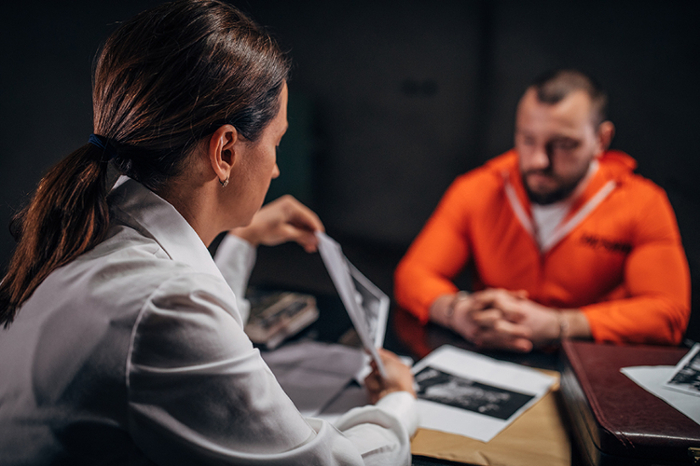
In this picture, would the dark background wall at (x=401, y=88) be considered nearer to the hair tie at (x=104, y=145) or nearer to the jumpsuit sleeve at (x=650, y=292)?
the jumpsuit sleeve at (x=650, y=292)

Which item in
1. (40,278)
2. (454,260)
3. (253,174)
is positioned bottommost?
(454,260)

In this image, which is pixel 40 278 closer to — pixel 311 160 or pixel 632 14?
pixel 311 160

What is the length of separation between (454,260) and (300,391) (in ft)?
3.59

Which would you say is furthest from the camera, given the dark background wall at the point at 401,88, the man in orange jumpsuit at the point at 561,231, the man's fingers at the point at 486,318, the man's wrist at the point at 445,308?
the dark background wall at the point at 401,88

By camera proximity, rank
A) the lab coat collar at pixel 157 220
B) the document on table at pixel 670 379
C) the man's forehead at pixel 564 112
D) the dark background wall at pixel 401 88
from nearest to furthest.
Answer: the lab coat collar at pixel 157 220
the document on table at pixel 670 379
the man's forehead at pixel 564 112
the dark background wall at pixel 401 88

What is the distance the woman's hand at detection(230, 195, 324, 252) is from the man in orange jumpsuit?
47cm

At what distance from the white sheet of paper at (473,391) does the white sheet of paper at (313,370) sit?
0.16 metres

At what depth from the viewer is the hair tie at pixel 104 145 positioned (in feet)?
2.22

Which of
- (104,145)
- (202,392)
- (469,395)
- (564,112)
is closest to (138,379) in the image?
(202,392)

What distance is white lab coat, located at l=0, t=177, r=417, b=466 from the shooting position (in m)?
0.53

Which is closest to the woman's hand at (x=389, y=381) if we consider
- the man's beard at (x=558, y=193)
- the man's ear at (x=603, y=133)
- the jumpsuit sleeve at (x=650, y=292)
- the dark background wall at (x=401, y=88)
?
the jumpsuit sleeve at (x=650, y=292)

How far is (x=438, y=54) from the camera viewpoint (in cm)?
Result: 251

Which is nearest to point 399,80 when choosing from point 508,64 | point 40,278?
point 508,64

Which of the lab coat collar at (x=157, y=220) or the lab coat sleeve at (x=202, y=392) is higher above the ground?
the lab coat collar at (x=157, y=220)
